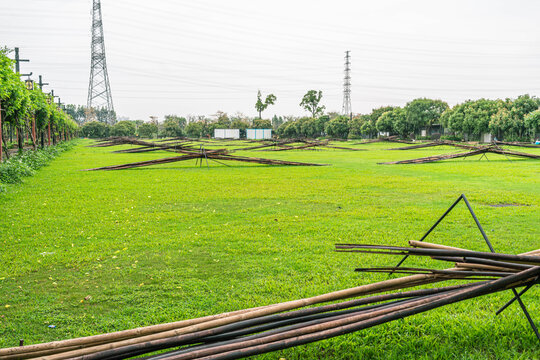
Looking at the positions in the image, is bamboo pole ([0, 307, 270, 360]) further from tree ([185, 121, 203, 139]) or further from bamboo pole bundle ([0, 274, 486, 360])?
tree ([185, 121, 203, 139])

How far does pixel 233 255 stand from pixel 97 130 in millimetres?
93595

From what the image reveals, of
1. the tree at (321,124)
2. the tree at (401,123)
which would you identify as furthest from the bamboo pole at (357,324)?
the tree at (321,124)

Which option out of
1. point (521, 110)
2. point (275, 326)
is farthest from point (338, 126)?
point (275, 326)

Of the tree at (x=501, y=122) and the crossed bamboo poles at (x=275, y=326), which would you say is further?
the tree at (x=501, y=122)

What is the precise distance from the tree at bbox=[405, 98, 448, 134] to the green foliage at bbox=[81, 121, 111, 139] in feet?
203

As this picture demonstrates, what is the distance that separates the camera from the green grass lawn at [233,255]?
3.11 m

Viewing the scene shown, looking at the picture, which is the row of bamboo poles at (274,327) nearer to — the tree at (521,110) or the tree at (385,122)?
the tree at (521,110)

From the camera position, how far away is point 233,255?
5117 mm

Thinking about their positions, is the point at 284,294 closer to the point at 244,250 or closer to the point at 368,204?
the point at 244,250

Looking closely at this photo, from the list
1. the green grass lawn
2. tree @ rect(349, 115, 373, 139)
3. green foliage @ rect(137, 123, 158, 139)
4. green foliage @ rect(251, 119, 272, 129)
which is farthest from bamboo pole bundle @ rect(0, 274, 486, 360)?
green foliage @ rect(137, 123, 158, 139)

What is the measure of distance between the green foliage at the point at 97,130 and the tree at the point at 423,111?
2434 inches

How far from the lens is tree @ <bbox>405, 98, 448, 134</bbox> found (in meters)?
62.8

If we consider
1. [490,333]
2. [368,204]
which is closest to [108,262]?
[490,333]

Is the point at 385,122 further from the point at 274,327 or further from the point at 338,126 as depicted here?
the point at 274,327
